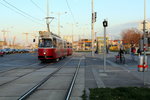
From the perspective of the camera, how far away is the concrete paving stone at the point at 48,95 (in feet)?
25.3

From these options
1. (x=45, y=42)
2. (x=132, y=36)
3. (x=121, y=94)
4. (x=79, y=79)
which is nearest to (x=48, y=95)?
(x=121, y=94)

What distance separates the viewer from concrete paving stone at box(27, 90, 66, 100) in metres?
7.71

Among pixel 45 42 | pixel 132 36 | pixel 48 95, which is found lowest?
pixel 48 95

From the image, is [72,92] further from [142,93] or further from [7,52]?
[7,52]

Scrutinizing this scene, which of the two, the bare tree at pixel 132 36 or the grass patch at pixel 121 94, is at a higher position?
the bare tree at pixel 132 36

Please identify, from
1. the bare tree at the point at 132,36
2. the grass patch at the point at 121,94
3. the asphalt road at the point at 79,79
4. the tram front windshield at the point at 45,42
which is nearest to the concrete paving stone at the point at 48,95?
the asphalt road at the point at 79,79

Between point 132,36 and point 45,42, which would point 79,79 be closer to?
point 45,42


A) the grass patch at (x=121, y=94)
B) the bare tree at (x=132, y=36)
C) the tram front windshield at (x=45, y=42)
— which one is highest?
the bare tree at (x=132, y=36)

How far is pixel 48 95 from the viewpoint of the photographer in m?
8.18

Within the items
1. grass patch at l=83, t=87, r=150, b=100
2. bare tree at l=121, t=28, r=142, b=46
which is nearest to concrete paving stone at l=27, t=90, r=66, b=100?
grass patch at l=83, t=87, r=150, b=100

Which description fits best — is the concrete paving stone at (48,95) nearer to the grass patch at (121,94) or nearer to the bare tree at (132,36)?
the grass patch at (121,94)

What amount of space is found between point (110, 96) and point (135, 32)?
8892 centimetres

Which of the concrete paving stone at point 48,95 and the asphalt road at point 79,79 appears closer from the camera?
the concrete paving stone at point 48,95

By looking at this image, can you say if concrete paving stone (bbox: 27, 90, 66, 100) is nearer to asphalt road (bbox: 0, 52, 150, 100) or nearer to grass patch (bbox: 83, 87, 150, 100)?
asphalt road (bbox: 0, 52, 150, 100)
